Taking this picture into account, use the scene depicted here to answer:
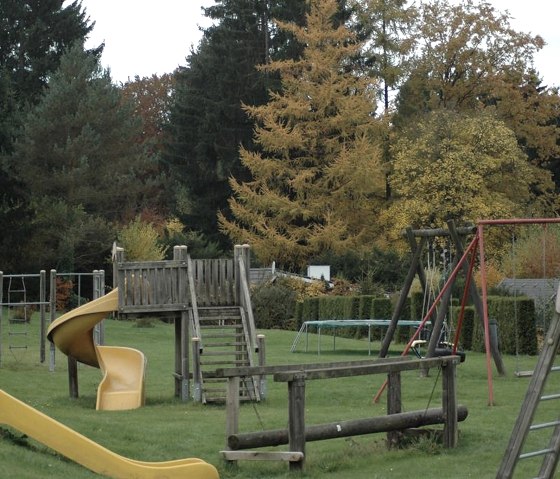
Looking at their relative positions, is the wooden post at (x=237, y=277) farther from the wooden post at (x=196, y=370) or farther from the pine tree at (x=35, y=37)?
the pine tree at (x=35, y=37)

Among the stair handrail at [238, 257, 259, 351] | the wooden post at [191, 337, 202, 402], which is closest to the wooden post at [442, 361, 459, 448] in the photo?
the wooden post at [191, 337, 202, 402]

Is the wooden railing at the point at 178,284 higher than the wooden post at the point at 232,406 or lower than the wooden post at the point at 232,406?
higher

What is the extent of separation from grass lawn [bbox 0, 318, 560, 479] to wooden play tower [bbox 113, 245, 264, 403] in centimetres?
68

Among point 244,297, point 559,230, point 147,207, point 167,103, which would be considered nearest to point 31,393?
point 244,297

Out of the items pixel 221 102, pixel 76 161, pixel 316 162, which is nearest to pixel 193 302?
pixel 316 162

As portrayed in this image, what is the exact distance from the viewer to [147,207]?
72.9 meters

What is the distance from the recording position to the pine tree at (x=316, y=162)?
52250mm

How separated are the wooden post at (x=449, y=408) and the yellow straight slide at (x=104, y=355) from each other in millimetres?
7796

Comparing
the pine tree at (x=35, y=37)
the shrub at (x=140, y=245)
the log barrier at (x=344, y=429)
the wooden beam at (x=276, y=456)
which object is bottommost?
the wooden beam at (x=276, y=456)

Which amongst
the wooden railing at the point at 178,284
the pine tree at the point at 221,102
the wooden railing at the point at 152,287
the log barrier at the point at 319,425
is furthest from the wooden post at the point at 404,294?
the pine tree at the point at 221,102

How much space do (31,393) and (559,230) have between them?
19336mm

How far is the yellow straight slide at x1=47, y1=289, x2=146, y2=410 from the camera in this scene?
63.5 ft

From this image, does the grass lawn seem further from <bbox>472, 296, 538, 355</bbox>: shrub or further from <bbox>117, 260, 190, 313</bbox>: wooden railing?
<bbox>117, 260, 190, 313</bbox>: wooden railing

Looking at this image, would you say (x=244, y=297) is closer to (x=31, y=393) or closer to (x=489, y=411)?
(x=31, y=393)
